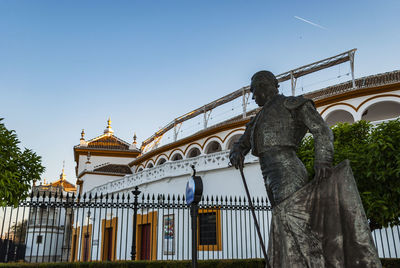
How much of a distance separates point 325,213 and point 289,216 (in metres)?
0.29

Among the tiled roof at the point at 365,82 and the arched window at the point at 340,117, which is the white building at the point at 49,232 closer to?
the arched window at the point at 340,117

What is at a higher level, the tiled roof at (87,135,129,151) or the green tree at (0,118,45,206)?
the tiled roof at (87,135,129,151)

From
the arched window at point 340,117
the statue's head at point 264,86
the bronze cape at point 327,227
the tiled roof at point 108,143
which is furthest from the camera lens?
the tiled roof at point 108,143

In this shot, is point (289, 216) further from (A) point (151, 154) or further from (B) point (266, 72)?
(A) point (151, 154)

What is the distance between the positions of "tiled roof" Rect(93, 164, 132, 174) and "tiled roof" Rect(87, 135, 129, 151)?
3539 mm

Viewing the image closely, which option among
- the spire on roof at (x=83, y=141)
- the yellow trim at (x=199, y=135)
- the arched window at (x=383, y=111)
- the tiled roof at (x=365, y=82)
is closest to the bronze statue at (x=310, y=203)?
the tiled roof at (x=365, y=82)

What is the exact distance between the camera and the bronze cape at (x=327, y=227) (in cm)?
248

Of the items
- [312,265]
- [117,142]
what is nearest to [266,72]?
[312,265]

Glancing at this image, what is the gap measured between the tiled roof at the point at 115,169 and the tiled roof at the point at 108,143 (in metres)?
3.54

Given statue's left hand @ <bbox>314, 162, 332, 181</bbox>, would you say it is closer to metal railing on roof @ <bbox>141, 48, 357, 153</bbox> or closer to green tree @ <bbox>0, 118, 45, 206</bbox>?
green tree @ <bbox>0, 118, 45, 206</bbox>

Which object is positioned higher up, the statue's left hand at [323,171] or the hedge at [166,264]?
the statue's left hand at [323,171]

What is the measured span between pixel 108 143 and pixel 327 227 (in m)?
34.5

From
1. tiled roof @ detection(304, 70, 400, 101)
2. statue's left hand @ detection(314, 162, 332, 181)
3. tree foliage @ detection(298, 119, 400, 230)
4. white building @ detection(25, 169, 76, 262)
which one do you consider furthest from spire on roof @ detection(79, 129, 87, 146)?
statue's left hand @ detection(314, 162, 332, 181)

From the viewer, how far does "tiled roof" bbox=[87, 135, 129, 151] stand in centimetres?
3437
